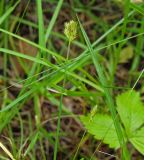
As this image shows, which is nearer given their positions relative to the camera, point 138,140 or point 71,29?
point 71,29

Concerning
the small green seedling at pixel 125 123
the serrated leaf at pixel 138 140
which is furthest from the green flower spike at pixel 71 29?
the serrated leaf at pixel 138 140

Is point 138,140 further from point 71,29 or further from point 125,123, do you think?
point 71,29

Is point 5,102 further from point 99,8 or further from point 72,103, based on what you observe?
point 99,8

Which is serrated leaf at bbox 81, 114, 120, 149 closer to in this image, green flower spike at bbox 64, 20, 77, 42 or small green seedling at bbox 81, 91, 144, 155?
small green seedling at bbox 81, 91, 144, 155

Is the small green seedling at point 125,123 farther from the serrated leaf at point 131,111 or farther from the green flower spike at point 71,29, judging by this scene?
the green flower spike at point 71,29

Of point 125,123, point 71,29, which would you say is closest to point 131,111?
point 125,123

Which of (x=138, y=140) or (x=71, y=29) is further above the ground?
(x=71, y=29)

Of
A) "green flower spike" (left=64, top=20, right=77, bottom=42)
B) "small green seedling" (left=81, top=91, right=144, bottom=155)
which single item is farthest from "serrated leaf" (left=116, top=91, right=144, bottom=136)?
"green flower spike" (left=64, top=20, right=77, bottom=42)

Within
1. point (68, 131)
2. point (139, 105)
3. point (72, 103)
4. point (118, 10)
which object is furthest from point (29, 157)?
point (118, 10)
